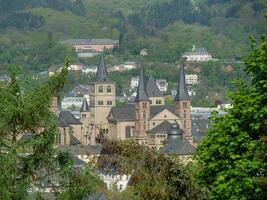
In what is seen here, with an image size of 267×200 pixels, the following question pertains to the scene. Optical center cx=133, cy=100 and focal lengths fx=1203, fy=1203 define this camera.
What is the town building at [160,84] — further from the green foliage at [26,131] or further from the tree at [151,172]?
the tree at [151,172]

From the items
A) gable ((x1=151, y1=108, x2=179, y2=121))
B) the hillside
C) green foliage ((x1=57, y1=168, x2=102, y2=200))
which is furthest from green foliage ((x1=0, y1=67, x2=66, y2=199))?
the hillside

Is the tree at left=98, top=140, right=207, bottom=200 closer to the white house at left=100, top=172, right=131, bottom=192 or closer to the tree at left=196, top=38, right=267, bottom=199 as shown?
the white house at left=100, top=172, right=131, bottom=192

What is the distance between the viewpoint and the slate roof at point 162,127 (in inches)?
3044

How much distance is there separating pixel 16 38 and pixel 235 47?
35.1 m

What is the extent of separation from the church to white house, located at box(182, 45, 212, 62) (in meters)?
76.8

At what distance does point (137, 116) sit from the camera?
7962 centimetres

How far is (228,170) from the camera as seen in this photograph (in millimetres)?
17141

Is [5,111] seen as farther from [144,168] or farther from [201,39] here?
[201,39]

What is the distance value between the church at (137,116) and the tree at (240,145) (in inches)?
2182

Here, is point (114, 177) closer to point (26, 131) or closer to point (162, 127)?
point (26, 131)

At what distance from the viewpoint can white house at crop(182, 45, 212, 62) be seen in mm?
162875

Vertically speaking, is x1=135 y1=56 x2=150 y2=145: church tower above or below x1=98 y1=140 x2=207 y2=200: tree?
above

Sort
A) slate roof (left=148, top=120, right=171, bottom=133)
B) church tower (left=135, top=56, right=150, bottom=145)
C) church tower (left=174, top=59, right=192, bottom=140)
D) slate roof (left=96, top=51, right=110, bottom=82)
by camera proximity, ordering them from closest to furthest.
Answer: slate roof (left=148, top=120, right=171, bottom=133) → church tower (left=174, top=59, right=192, bottom=140) → church tower (left=135, top=56, right=150, bottom=145) → slate roof (left=96, top=51, right=110, bottom=82)

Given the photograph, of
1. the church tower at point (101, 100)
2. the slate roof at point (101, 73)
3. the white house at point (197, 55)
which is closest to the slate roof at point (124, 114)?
the church tower at point (101, 100)
